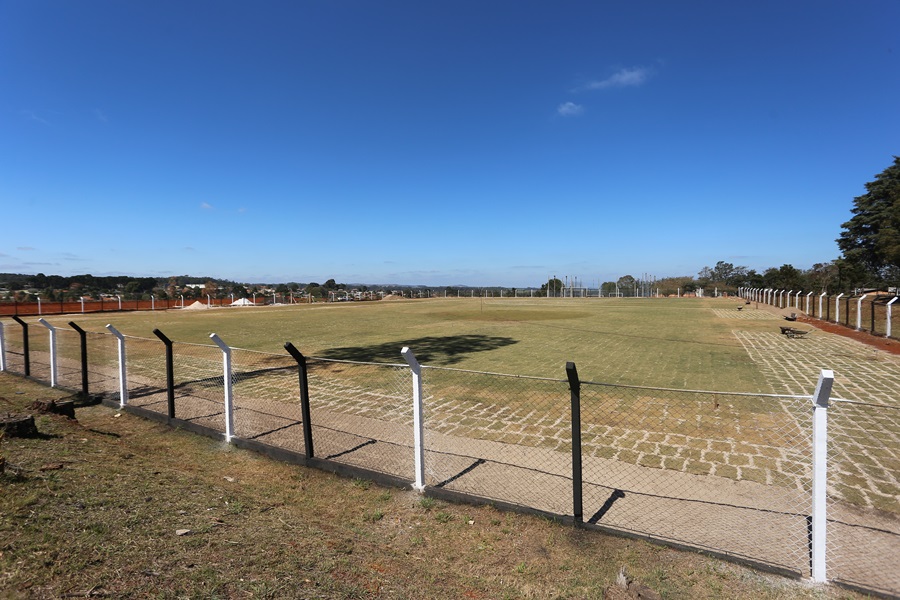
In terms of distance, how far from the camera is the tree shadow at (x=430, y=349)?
1283cm

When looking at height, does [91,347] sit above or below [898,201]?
below

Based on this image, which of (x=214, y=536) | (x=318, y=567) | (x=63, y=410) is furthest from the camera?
(x=63, y=410)

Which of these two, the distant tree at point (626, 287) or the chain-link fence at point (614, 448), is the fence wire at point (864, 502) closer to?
the chain-link fence at point (614, 448)

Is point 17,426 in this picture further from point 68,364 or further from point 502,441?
point 68,364

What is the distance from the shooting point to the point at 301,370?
5.30 meters

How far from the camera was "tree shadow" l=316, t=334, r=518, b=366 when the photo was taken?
42.1ft

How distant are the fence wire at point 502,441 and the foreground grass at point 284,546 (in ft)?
1.51

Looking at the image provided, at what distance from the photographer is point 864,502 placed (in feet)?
14.2

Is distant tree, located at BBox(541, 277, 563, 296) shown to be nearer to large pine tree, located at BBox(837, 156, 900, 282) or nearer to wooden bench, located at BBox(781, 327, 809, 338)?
large pine tree, located at BBox(837, 156, 900, 282)

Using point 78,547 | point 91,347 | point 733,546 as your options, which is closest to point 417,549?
point 78,547

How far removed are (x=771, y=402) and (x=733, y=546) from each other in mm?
5438

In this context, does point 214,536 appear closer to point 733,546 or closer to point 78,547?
point 78,547

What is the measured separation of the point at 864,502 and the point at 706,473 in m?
1.32

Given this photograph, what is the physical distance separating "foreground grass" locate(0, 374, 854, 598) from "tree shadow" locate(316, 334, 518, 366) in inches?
307
